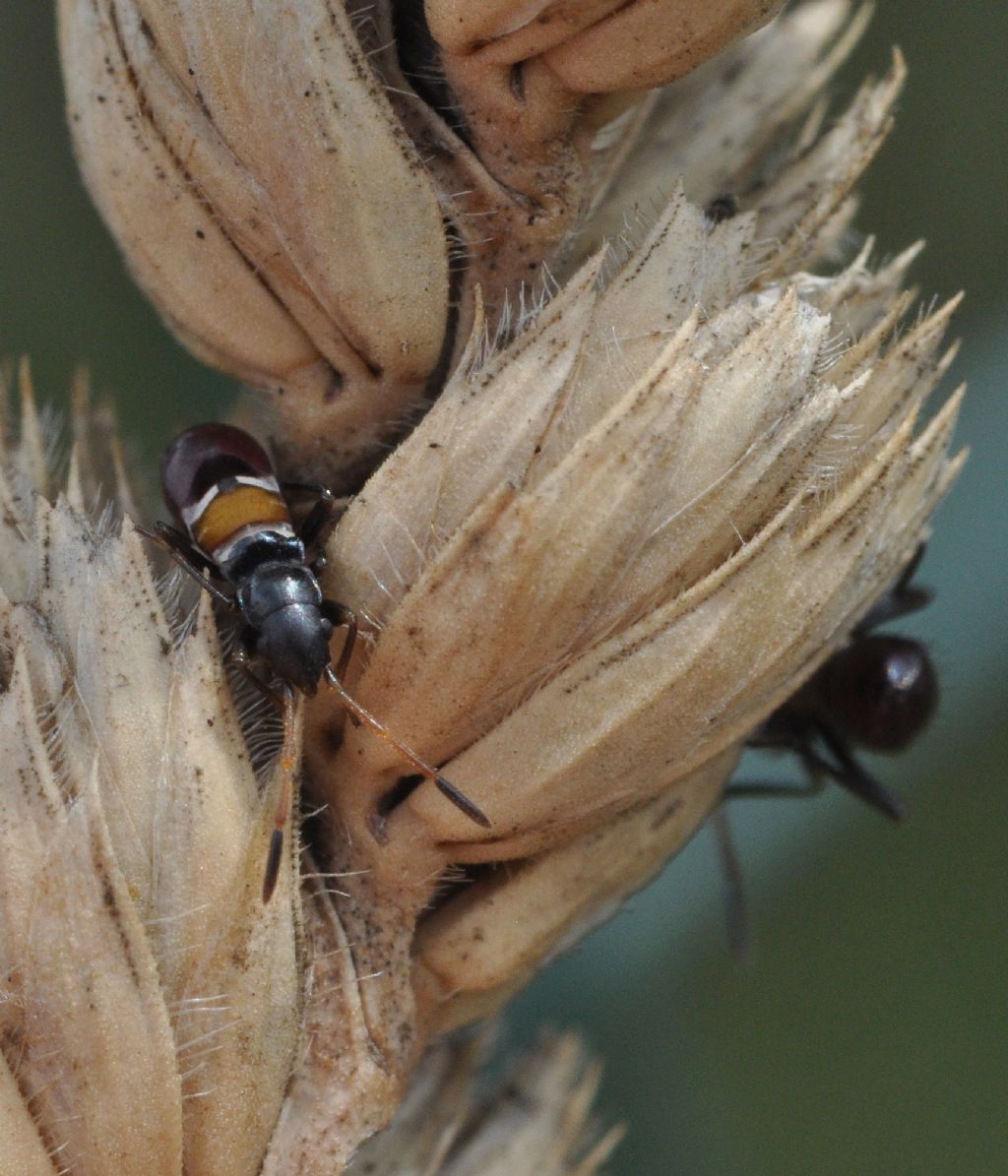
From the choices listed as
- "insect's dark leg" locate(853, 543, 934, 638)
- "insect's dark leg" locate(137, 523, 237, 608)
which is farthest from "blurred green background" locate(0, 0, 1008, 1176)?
"insect's dark leg" locate(137, 523, 237, 608)

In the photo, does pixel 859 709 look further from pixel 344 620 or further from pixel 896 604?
pixel 344 620

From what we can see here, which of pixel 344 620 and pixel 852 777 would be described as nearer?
pixel 344 620

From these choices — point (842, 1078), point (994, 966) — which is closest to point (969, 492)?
point (994, 966)

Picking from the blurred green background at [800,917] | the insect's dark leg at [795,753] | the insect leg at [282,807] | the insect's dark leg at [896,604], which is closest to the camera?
the insect leg at [282,807]

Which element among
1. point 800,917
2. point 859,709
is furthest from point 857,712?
point 800,917

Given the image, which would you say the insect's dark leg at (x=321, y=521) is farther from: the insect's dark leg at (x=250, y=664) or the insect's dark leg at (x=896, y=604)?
the insect's dark leg at (x=896, y=604)

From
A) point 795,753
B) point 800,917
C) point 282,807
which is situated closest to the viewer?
point 282,807

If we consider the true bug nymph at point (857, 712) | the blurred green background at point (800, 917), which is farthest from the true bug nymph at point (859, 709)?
the blurred green background at point (800, 917)

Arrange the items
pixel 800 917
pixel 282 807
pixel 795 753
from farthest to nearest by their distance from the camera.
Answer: pixel 800 917, pixel 795 753, pixel 282 807
